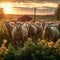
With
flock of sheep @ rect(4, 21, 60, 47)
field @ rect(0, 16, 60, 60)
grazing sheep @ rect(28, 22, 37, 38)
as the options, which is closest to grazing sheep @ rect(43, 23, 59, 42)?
flock of sheep @ rect(4, 21, 60, 47)

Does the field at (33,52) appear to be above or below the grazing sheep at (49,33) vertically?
below

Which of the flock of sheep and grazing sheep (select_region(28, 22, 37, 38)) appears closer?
the flock of sheep

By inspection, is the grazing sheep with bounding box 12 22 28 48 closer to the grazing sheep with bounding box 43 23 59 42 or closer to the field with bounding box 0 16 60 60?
the grazing sheep with bounding box 43 23 59 42

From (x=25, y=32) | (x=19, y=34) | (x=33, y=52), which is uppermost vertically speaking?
(x=25, y=32)

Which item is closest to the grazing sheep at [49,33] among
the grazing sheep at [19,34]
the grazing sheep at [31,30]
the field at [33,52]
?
the grazing sheep at [19,34]

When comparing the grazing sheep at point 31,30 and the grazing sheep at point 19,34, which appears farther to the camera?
the grazing sheep at point 31,30

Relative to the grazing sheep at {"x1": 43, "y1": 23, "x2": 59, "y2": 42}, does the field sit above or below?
below

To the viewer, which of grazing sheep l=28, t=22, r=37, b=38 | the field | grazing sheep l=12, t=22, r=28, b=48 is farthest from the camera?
grazing sheep l=28, t=22, r=37, b=38

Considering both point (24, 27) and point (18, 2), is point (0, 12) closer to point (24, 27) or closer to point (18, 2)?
point (18, 2)

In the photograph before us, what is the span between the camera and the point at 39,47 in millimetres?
14547

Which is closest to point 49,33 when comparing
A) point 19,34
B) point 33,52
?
point 19,34

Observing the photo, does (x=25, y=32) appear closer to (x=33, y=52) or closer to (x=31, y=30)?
(x=31, y=30)

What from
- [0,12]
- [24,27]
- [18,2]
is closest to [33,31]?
[24,27]

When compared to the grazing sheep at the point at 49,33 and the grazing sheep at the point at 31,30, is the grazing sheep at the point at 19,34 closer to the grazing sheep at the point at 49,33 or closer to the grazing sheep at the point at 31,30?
the grazing sheep at the point at 49,33
